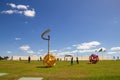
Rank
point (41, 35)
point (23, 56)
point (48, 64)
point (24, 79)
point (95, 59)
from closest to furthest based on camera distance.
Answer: point (24, 79), point (48, 64), point (41, 35), point (95, 59), point (23, 56)

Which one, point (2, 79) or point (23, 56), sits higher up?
point (23, 56)

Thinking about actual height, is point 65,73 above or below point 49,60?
below

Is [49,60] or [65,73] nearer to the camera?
[65,73]

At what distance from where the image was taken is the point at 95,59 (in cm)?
6462

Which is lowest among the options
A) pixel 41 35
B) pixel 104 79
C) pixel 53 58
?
pixel 104 79

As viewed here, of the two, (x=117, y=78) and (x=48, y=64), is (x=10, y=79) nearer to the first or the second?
(x=117, y=78)

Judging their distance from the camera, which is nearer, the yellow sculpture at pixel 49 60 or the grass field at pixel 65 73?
the grass field at pixel 65 73

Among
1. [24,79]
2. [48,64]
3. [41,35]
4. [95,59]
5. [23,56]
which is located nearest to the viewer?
[24,79]

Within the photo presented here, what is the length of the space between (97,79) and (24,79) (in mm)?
6767

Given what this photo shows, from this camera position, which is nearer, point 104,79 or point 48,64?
point 104,79

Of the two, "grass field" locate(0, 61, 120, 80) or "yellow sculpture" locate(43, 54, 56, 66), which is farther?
"yellow sculpture" locate(43, 54, 56, 66)

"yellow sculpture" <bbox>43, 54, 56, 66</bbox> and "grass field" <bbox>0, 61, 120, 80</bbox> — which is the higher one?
"yellow sculpture" <bbox>43, 54, 56, 66</bbox>

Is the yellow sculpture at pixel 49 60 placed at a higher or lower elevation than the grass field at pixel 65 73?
higher

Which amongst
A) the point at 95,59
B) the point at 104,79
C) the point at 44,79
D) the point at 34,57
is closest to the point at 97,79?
the point at 104,79
